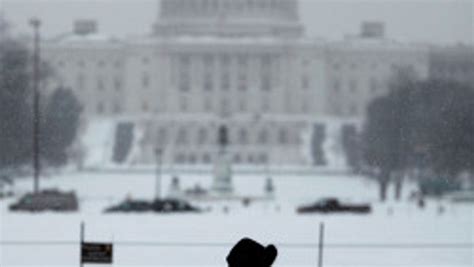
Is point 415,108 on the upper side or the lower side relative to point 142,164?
upper

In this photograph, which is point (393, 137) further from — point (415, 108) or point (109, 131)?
point (109, 131)

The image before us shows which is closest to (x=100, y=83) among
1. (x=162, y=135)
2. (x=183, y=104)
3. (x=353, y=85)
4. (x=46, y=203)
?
(x=183, y=104)

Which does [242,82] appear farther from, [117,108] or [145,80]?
[117,108]

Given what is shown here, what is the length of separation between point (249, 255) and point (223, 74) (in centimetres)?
10530

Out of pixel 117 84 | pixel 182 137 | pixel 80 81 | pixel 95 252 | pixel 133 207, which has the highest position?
pixel 95 252

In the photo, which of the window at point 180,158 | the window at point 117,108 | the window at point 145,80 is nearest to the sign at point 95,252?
the window at point 180,158

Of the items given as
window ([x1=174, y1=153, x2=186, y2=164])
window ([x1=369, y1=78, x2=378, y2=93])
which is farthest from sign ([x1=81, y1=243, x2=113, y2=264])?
window ([x1=369, y1=78, x2=378, y2=93])

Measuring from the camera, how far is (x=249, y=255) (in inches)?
402

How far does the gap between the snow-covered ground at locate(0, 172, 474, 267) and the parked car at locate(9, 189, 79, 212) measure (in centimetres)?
49

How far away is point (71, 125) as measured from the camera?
6731 centimetres

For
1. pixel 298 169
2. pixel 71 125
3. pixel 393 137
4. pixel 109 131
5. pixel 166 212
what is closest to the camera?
pixel 166 212

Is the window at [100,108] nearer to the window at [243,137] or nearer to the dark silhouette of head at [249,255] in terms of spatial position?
the window at [243,137]

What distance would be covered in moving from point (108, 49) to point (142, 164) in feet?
126

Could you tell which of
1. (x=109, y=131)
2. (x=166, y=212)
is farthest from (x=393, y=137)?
(x=109, y=131)
